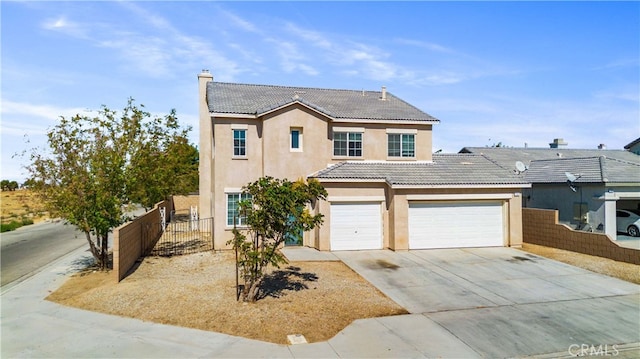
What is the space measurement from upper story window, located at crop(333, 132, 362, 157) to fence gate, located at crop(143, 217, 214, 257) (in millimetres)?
7490

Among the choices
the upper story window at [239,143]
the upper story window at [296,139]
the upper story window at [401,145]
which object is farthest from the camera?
the upper story window at [401,145]

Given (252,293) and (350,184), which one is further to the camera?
(350,184)

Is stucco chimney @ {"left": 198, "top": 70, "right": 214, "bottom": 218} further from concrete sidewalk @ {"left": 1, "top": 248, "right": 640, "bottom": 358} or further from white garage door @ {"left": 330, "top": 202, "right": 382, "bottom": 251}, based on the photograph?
concrete sidewalk @ {"left": 1, "top": 248, "right": 640, "bottom": 358}

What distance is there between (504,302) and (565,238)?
32.1 ft

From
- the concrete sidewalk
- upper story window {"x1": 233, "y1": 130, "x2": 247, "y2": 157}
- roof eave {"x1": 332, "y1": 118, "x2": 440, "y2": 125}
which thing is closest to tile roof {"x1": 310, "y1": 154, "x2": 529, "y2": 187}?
roof eave {"x1": 332, "y1": 118, "x2": 440, "y2": 125}

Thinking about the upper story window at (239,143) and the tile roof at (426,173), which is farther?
the upper story window at (239,143)

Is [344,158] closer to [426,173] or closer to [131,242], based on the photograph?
[426,173]

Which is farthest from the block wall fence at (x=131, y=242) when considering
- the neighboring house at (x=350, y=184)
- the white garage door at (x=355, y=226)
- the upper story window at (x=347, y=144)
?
the upper story window at (x=347, y=144)

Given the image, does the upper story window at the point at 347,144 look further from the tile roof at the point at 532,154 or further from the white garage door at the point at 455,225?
the tile roof at the point at 532,154

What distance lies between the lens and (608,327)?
34.3 feet

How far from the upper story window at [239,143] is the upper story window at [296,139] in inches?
87.7

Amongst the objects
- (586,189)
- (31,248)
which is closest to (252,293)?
(31,248)

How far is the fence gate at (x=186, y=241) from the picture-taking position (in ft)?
63.5

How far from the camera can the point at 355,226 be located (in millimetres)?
19469
